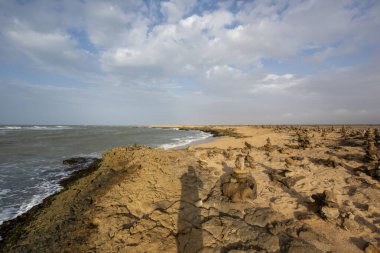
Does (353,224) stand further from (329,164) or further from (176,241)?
(329,164)

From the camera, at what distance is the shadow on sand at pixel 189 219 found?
210 inches

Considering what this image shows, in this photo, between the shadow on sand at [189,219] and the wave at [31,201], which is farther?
the wave at [31,201]

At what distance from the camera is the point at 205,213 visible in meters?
6.63

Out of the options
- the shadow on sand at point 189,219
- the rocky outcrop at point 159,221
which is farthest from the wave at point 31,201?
the shadow on sand at point 189,219

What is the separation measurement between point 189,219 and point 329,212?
150 inches

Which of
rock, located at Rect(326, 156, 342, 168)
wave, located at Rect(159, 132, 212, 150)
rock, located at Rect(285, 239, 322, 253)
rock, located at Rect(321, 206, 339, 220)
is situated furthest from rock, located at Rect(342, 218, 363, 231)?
wave, located at Rect(159, 132, 212, 150)

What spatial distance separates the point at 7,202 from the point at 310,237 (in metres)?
10.6

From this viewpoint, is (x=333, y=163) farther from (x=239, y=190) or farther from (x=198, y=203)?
(x=198, y=203)

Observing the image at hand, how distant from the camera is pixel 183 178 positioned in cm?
915

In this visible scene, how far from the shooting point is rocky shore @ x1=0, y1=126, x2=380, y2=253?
5.40m

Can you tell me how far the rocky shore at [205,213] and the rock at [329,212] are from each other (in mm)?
23

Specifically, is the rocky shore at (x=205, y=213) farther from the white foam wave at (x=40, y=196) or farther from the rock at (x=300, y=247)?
the white foam wave at (x=40, y=196)

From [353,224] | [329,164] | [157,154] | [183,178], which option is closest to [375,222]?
[353,224]

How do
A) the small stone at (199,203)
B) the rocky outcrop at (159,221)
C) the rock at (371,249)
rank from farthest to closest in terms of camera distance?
the small stone at (199,203), the rocky outcrop at (159,221), the rock at (371,249)
